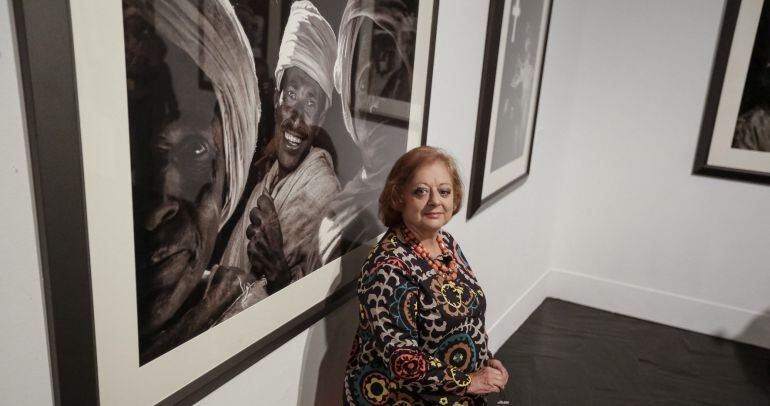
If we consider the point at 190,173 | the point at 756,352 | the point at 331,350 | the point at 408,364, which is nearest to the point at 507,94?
the point at 331,350

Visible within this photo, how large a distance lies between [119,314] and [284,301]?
Result: 0.52 meters

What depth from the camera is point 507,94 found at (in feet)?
8.80

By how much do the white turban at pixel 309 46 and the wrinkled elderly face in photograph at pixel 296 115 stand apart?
2 centimetres

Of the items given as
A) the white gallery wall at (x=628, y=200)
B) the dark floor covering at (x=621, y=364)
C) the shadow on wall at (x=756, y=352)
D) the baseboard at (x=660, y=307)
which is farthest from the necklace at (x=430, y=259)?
the shadow on wall at (x=756, y=352)

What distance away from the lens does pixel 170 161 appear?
3.50 feet

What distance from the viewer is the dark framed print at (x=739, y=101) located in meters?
3.42

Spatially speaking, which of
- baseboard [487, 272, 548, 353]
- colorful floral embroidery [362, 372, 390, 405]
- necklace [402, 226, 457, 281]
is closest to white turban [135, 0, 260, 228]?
necklace [402, 226, 457, 281]

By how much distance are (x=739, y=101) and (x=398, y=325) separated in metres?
3.00

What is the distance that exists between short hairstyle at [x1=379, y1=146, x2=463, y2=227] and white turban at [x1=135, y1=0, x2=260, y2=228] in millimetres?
498

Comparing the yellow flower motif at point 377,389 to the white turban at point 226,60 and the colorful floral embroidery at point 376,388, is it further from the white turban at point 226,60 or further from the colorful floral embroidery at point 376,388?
the white turban at point 226,60

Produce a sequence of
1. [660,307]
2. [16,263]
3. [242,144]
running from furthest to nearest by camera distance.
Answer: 1. [660,307]
2. [242,144]
3. [16,263]

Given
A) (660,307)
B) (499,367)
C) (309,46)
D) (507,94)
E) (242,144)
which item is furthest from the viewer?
(660,307)

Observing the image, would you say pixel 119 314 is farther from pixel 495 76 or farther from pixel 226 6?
pixel 495 76

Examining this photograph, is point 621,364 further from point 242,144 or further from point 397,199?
point 242,144
